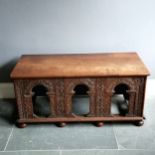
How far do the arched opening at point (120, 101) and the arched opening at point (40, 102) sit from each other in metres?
0.52

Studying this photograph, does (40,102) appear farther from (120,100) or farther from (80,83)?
(120,100)

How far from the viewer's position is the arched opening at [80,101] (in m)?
1.85

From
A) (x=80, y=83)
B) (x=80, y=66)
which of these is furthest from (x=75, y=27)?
(x=80, y=83)

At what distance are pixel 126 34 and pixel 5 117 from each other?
3.74 ft

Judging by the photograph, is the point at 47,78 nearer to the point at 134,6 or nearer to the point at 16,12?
the point at 16,12

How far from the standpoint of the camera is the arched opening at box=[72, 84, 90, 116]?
6.08ft

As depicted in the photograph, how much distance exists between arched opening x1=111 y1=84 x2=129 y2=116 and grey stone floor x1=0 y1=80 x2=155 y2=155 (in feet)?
0.49

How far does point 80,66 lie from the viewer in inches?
65.0

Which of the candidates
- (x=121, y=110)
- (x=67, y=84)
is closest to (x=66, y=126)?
(x=67, y=84)

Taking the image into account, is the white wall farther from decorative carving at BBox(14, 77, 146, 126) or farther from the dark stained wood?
decorative carving at BBox(14, 77, 146, 126)

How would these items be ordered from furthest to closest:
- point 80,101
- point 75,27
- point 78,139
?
point 80,101
point 75,27
point 78,139

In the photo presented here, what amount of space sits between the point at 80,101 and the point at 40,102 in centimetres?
34

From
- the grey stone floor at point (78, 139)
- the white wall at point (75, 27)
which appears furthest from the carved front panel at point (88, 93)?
the white wall at point (75, 27)

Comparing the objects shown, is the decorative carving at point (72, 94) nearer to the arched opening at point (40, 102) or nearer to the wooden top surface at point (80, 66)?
the wooden top surface at point (80, 66)
